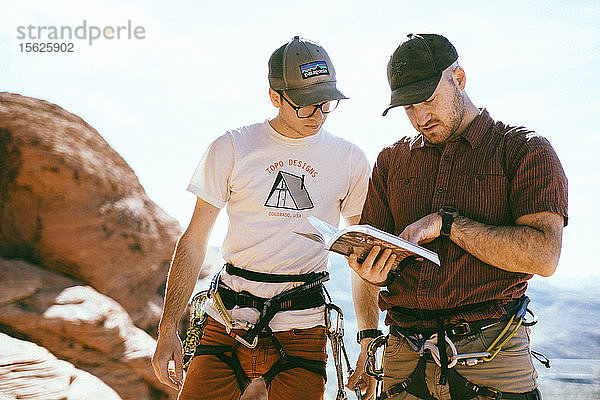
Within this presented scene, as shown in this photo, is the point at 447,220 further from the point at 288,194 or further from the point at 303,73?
the point at 303,73

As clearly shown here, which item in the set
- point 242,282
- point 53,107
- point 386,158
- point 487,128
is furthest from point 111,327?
point 487,128

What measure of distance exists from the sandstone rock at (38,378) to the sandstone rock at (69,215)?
211 centimetres

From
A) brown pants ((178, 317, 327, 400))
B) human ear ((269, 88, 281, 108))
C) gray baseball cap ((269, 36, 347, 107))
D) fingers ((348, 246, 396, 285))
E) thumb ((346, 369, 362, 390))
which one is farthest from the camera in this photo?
human ear ((269, 88, 281, 108))

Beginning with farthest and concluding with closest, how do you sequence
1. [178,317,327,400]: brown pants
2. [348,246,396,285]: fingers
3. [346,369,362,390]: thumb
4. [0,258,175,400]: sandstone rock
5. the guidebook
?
[0,258,175,400]: sandstone rock < [346,369,362,390]: thumb < [178,317,327,400]: brown pants < [348,246,396,285]: fingers < the guidebook

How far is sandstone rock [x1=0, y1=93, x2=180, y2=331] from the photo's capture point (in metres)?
7.95

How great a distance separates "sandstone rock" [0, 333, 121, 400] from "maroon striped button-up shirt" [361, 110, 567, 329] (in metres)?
3.71

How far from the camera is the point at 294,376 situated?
3203 millimetres

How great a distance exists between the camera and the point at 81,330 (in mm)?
6859

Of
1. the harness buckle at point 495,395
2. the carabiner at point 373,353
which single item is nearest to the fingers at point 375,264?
the carabiner at point 373,353

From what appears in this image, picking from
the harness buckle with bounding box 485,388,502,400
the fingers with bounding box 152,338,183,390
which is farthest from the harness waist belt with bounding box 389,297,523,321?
the fingers with bounding box 152,338,183,390

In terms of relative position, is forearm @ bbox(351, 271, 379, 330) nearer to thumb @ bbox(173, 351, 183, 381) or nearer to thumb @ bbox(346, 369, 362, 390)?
thumb @ bbox(346, 369, 362, 390)

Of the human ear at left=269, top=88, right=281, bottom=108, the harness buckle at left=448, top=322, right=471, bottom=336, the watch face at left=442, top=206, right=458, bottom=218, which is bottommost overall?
the harness buckle at left=448, top=322, right=471, bottom=336

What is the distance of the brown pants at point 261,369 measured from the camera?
10.5 ft

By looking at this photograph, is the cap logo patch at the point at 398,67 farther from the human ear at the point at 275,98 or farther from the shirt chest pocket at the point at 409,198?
the human ear at the point at 275,98
